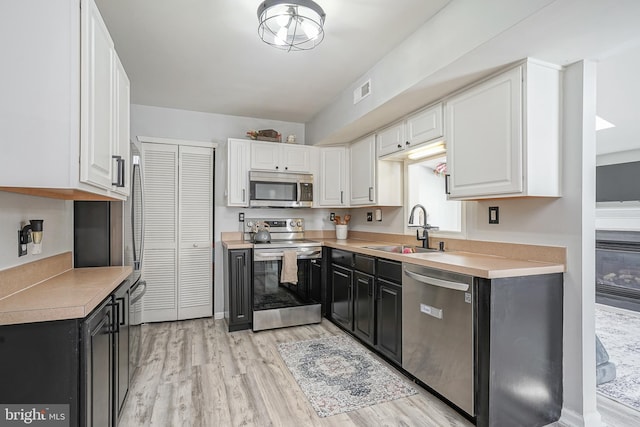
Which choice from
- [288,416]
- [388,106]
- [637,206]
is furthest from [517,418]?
[637,206]

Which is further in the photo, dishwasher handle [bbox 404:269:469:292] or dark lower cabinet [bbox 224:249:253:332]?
dark lower cabinet [bbox 224:249:253:332]

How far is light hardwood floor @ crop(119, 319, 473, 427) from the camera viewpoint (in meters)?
1.98

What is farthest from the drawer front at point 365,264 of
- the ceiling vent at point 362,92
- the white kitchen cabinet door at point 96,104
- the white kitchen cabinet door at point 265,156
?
the white kitchen cabinet door at point 96,104

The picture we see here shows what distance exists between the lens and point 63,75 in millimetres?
1275

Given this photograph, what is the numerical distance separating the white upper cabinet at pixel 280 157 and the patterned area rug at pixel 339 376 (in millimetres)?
2020

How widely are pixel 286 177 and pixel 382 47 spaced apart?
6.42 ft

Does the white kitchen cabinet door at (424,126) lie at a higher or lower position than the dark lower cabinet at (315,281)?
higher

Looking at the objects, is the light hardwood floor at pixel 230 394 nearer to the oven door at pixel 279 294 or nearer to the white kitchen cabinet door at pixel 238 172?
the oven door at pixel 279 294

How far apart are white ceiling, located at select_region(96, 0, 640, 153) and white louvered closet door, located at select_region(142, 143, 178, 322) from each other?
0.69 metres

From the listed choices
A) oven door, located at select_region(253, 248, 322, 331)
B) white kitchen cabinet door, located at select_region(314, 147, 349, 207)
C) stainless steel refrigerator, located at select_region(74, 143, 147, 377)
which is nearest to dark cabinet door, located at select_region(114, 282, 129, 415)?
stainless steel refrigerator, located at select_region(74, 143, 147, 377)

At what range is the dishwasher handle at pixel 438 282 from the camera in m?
1.91

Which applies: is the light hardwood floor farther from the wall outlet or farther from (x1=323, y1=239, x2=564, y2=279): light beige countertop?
the wall outlet

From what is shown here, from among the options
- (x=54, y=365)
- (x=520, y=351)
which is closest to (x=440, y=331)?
(x=520, y=351)

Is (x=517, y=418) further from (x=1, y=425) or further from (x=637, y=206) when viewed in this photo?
(x=637, y=206)
